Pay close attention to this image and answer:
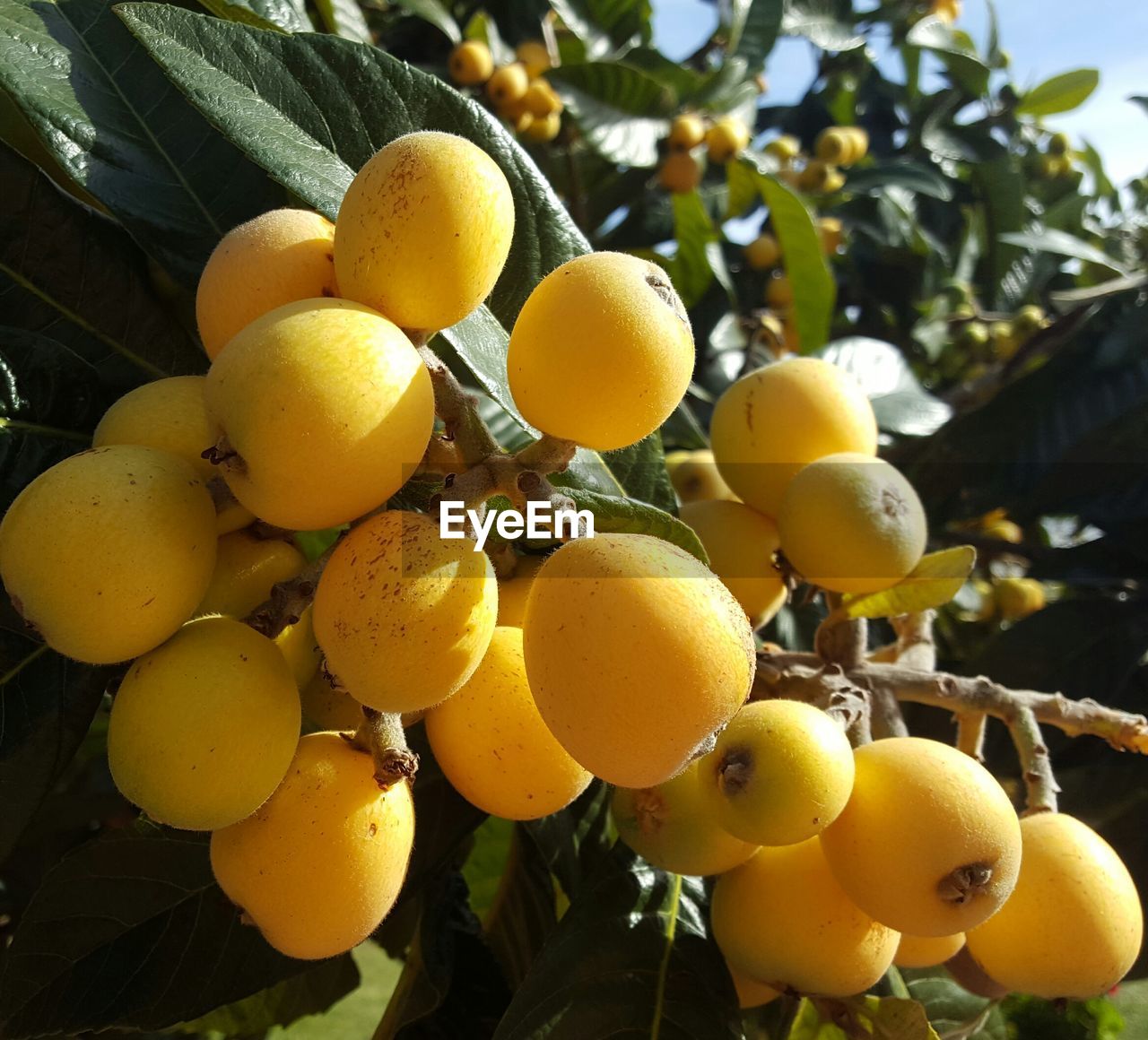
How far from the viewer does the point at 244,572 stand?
40.2 inches

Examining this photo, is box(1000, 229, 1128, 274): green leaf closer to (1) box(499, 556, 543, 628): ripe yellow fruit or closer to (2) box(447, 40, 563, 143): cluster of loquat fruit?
(2) box(447, 40, 563, 143): cluster of loquat fruit

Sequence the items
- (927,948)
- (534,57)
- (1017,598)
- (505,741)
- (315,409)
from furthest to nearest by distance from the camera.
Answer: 1. (1017,598)
2. (534,57)
3. (927,948)
4. (505,741)
5. (315,409)

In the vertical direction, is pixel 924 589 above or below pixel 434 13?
below

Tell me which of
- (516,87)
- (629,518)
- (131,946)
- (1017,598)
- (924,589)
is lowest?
(1017,598)

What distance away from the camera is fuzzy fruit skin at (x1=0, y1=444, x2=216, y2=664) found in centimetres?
81

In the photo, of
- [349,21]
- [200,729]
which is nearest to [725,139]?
[349,21]

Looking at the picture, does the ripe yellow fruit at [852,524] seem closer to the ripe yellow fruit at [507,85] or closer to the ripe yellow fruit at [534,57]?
the ripe yellow fruit at [507,85]

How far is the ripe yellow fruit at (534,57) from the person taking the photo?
337 centimetres

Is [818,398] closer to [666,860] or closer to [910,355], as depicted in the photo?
[666,860]

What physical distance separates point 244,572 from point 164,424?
0.17 metres

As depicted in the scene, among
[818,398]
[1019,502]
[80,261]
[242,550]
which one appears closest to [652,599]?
[242,550]

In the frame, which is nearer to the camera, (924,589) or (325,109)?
(325,109)

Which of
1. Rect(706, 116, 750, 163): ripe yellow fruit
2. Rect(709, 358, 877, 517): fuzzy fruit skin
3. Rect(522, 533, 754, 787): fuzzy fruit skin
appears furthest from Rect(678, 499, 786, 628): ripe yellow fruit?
Rect(706, 116, 750, 163): ripe yellow fruit

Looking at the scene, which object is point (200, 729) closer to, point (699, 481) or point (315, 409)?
point (315, 409)
